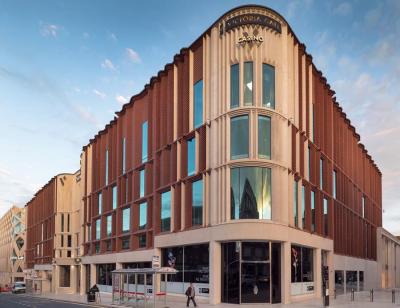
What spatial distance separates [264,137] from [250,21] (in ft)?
28.8

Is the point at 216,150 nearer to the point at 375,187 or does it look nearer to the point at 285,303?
the point at 285,303

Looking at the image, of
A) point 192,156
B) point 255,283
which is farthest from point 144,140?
point 255,283

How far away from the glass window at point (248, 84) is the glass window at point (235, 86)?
21.6 inches

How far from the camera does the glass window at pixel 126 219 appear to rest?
60.1 meters

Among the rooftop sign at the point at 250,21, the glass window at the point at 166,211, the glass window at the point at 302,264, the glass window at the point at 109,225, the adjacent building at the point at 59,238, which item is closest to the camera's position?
the rooftop sign at the point at 250,21

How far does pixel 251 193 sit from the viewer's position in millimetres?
39969

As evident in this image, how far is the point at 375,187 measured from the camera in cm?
9312

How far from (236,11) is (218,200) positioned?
14.2 metres

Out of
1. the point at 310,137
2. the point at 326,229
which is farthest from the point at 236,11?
the point at 326,229

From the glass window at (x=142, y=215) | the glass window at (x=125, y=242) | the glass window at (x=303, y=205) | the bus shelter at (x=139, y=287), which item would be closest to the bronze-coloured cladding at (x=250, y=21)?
the glass window at (x=303, y=205)

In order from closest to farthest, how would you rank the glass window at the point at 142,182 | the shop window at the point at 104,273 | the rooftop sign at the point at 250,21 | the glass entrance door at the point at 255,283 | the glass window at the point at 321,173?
1. the glass entrance door at the point at 255,283
2. the rooftop sign at the point at 250,21
3. the glass window at the point at 321,173
4. the glass window at the point at 142,182
5. the shop window at the point at 104,273

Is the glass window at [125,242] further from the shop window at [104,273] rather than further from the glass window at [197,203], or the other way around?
the glass window at [197,203]

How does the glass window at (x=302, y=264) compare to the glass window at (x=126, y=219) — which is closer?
the glass window at (x=302, y=264)

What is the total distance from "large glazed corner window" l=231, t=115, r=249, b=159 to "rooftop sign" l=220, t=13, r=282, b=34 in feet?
23.2
